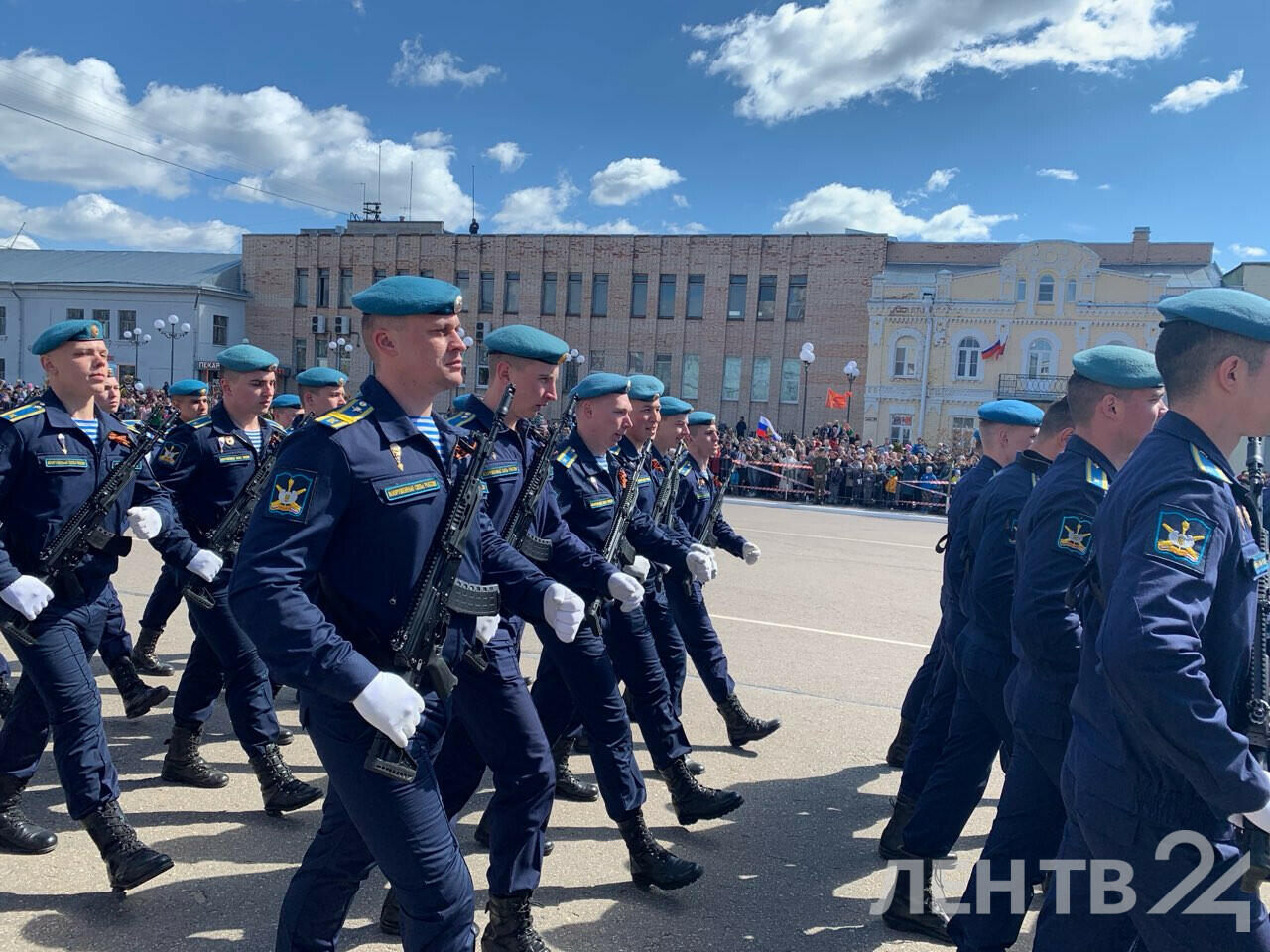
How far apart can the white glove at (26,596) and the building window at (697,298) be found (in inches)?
1651

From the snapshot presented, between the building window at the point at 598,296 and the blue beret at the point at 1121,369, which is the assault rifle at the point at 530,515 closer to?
the blue beret at the point at 1121,369

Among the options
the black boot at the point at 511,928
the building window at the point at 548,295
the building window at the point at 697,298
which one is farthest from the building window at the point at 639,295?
the black boot at the point at 511,928

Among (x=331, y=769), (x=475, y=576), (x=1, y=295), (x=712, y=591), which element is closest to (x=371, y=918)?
(x=331, y=769)

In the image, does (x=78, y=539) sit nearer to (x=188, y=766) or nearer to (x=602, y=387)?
(x=188, y=766)

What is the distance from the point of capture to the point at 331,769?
244 centimetres

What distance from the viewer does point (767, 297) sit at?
4331 centimetres

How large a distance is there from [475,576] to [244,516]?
8.85 ft

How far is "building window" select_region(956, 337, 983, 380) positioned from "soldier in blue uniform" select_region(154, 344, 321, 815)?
36561 millimetres

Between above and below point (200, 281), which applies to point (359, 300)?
below

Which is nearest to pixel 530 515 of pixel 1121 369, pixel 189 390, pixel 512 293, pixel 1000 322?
pixel 1121 369

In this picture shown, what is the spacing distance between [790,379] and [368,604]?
1629 inches

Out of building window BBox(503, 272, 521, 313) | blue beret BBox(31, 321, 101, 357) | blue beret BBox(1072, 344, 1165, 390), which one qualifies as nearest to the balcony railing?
building window BBox(503, 272, 521, 313)

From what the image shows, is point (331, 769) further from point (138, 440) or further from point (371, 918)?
point (138, 440)

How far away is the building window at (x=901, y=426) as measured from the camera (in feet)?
129
